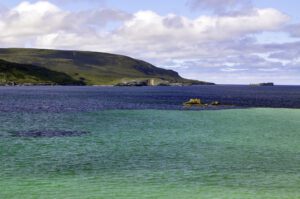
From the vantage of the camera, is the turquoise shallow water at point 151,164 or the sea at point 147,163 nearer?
the sea at point 147,163

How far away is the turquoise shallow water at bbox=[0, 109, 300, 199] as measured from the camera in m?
31.6

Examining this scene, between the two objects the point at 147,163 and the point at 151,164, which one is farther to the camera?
the point at 147,163

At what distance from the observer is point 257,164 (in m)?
42.5

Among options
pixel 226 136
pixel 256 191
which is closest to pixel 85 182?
pixel 256 191

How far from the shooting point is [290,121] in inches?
3460

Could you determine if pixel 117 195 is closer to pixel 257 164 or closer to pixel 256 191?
pixel 256 191

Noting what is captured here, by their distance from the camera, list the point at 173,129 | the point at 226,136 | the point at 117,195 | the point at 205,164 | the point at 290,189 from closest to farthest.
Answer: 1. the point at 117,195
2. the point at 290,189
3. the point at 205,164
4. the point at 226,136
5. the point at 173,129

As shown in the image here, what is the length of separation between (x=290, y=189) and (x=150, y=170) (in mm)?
11603

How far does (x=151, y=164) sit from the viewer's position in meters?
41.3

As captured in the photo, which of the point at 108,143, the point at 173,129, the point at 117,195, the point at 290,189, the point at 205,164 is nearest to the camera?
the point at 117,195

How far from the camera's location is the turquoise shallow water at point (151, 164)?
104 feet

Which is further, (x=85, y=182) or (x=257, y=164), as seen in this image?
(x=257, y=164)

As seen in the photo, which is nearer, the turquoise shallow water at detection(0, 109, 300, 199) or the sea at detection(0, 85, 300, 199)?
the sea at detection(0, 85, 300, 199)

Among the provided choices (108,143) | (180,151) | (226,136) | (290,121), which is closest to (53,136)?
(108,143)
